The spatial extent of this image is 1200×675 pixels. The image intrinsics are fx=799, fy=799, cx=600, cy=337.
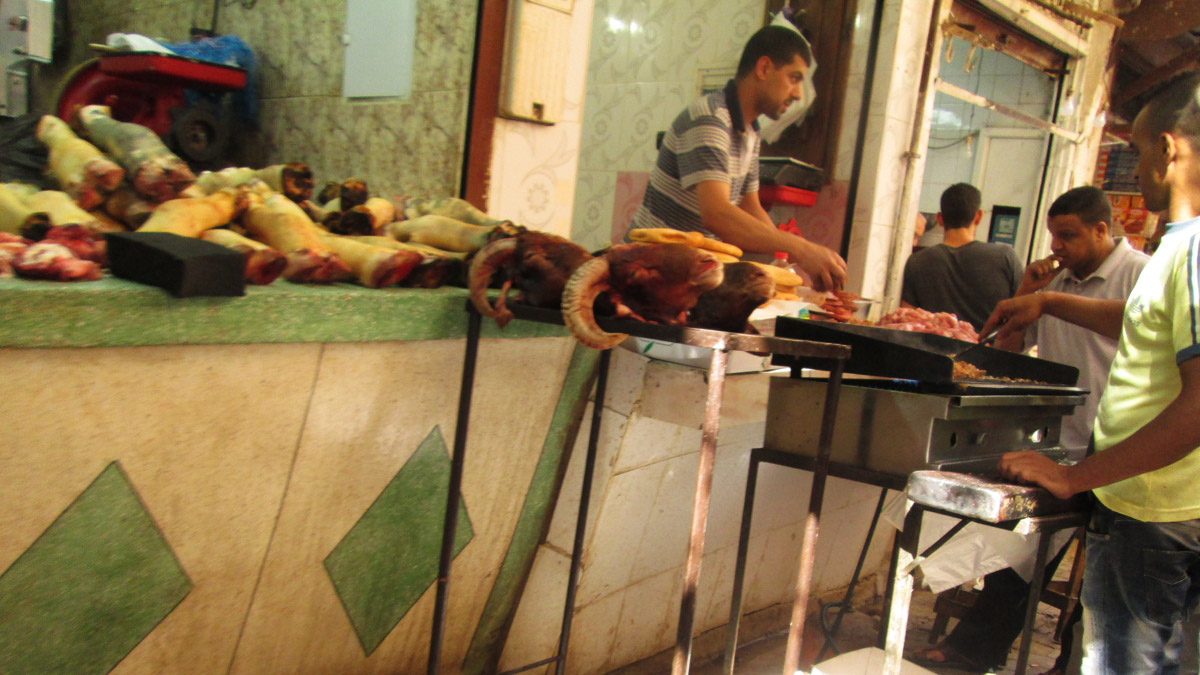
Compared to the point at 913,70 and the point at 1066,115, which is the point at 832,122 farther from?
the point at 1066,115

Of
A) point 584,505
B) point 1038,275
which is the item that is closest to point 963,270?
point 1038,275

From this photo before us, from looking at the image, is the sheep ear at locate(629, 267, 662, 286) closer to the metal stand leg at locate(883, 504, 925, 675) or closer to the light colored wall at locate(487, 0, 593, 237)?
the metal stand leg at locate(883, 504, 925, 675)

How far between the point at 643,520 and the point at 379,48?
6.25 ft

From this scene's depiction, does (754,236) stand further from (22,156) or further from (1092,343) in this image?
(22,156)

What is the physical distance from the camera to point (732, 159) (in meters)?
3.02


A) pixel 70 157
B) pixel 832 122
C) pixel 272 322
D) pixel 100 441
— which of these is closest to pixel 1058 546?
pixel 832 122

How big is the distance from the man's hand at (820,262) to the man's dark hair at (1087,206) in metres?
1.01

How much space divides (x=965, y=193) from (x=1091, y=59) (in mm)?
2715

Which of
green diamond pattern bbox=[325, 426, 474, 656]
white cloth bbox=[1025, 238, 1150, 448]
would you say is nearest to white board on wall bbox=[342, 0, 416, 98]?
green diamond pattern bbox=[325, 426, 474, 656]

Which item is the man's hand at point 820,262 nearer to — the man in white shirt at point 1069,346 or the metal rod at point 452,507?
the man in white shirt at point 1069,346

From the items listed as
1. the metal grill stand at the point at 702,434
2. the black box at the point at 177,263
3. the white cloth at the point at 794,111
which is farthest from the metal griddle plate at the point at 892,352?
the white cloth at the point at 794,111

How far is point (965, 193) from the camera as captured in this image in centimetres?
427

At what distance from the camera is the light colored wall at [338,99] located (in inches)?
98.8

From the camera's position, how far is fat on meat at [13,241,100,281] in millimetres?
1362
